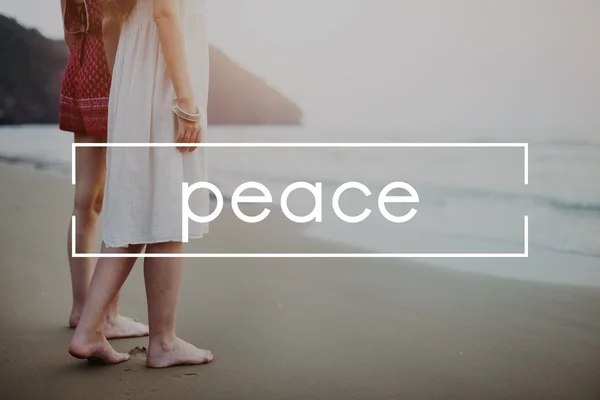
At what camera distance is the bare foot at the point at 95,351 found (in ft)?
4.71

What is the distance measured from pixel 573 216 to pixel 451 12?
0.62 m

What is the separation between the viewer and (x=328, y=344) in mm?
1657

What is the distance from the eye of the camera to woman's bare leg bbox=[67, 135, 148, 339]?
1706 millimetres

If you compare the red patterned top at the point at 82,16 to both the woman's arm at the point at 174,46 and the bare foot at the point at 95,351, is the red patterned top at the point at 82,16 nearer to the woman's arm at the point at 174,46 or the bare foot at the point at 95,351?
the woman's arm at the point at 174,46

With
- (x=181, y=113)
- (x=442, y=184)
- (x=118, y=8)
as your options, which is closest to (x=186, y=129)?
(x=181, y=113)

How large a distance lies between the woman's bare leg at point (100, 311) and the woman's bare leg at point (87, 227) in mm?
201

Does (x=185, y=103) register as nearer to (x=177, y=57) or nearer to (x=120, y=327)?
(x=177, y=57)

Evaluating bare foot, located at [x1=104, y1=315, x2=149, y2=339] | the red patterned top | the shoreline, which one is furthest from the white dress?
the shoreline

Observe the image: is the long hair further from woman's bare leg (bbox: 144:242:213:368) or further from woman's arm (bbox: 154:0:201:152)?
woman's bare leg (bbox: 144:242:213:368)

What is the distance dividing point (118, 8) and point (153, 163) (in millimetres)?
345

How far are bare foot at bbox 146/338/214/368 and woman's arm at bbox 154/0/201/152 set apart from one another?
1.41ft

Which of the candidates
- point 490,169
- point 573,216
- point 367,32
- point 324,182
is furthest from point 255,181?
point 573,216

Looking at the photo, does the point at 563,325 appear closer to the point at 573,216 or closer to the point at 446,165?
the point at 573,216

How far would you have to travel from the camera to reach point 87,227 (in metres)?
1.74
